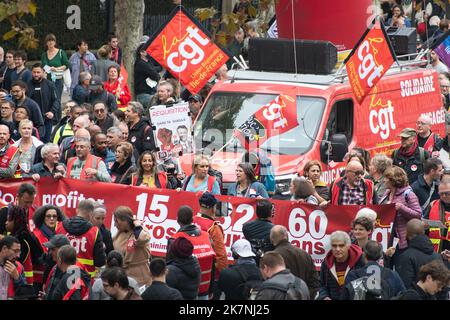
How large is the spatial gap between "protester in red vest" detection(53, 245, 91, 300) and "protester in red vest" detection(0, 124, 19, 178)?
13.8 ft

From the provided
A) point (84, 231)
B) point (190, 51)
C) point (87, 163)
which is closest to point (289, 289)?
point (84, 231)

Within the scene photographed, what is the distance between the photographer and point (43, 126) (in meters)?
19.3

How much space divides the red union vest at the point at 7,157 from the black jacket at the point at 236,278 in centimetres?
493

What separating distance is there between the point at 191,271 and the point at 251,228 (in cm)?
132

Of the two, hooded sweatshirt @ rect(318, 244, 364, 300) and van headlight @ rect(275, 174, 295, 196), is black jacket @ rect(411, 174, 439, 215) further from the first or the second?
hooded sweatshirt @ rect(318, 244, 364, 300)

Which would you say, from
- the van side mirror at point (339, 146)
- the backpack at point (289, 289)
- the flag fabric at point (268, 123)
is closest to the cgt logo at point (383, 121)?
the van side mirror at point (339, 146)

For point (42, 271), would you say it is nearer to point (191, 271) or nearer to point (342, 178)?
point (191, 271)

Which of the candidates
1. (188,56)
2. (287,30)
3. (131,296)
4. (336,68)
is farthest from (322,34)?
(131,296)

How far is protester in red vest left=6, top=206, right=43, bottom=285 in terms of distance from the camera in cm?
1207

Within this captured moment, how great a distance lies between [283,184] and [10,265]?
523 centimetres

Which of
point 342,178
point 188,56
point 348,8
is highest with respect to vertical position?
point 348,8

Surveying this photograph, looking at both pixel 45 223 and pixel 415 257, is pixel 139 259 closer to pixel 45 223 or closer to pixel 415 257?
pixel 45 223

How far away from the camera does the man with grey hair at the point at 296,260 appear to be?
38.4 ft

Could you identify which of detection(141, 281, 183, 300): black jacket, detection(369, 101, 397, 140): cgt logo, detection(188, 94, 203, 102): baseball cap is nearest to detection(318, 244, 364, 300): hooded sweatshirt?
detection(141, 281, 183, 300): black jacket
